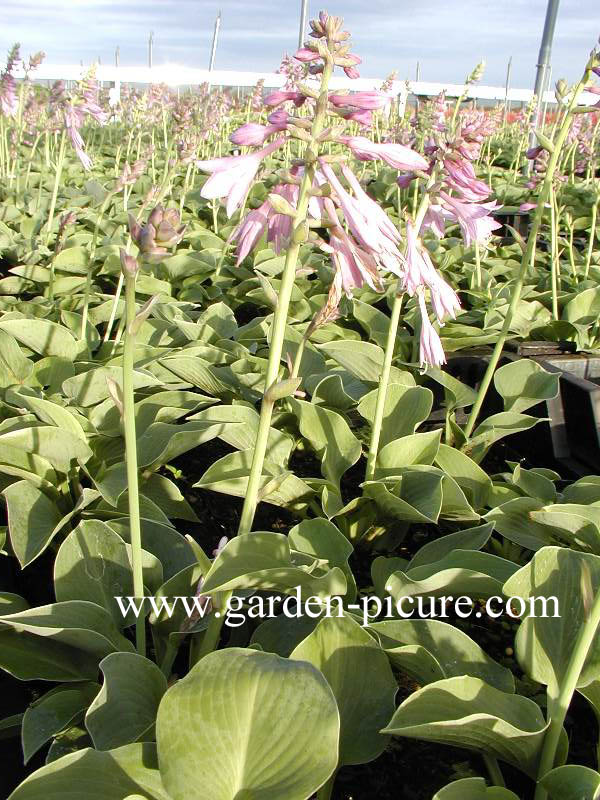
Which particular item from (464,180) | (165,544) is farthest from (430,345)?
(165,544)

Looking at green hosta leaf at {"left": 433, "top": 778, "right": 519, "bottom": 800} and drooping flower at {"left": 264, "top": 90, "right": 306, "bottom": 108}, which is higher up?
drooping flower at {"left": 264, "top": 90, "right": 306, "bottom": 108}

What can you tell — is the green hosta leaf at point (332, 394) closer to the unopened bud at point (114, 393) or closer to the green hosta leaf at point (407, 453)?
the green hosta leaf at point (407, 453)

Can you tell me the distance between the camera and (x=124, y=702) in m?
1.23

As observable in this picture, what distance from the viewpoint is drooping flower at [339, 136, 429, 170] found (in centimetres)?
106

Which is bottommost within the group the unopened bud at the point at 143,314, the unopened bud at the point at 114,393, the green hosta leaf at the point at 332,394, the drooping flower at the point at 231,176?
the green hosta leaf at the point at 332,394

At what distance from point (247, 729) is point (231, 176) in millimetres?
760

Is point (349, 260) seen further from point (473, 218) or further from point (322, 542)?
point (322, 542)

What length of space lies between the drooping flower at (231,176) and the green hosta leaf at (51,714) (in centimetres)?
91

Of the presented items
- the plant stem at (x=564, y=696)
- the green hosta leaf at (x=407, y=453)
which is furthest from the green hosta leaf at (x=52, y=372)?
the plant stem at (x=564, y=696)

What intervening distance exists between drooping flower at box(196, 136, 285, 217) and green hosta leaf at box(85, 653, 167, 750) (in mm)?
718

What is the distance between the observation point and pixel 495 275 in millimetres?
4082

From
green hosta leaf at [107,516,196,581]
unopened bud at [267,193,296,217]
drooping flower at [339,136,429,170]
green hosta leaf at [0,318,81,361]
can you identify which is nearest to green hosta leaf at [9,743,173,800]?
green hosta leaf at [107,516,196,581]

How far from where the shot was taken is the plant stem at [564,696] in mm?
1084

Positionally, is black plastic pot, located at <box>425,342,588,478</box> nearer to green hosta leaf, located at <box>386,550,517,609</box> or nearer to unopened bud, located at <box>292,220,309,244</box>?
green hosta leaf, located at <box>386,550,517,609</box>
